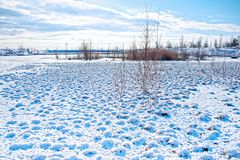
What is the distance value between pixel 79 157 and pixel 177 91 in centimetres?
518

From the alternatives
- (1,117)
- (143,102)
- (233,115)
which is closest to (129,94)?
(143,102)

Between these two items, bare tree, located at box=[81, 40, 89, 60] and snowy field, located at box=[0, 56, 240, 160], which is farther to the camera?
bare tree, located at box=[81, 40, 89, 60]

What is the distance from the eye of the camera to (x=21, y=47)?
97.1 metres

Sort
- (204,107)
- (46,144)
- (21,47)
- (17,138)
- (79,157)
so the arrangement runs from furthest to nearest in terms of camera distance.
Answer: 1. (21,47)
2. (204,107)
3. (17,138)
4. (46,144)
5. (79,157)

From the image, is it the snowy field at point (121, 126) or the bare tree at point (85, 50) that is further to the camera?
the bare tree at point (85, 50)

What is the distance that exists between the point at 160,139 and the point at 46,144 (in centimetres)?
193

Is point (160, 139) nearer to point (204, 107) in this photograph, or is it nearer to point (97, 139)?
point (97, 139)

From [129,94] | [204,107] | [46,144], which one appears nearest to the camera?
[46,144]

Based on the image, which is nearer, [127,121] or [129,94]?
[127,121]

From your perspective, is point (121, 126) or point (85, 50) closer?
point (121, 126)

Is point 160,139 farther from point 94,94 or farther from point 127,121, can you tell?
point 94,94

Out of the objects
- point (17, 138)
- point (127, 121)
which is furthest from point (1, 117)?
point (127, 121)

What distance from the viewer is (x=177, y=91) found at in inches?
292

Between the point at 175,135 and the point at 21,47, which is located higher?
the point at 21,47
